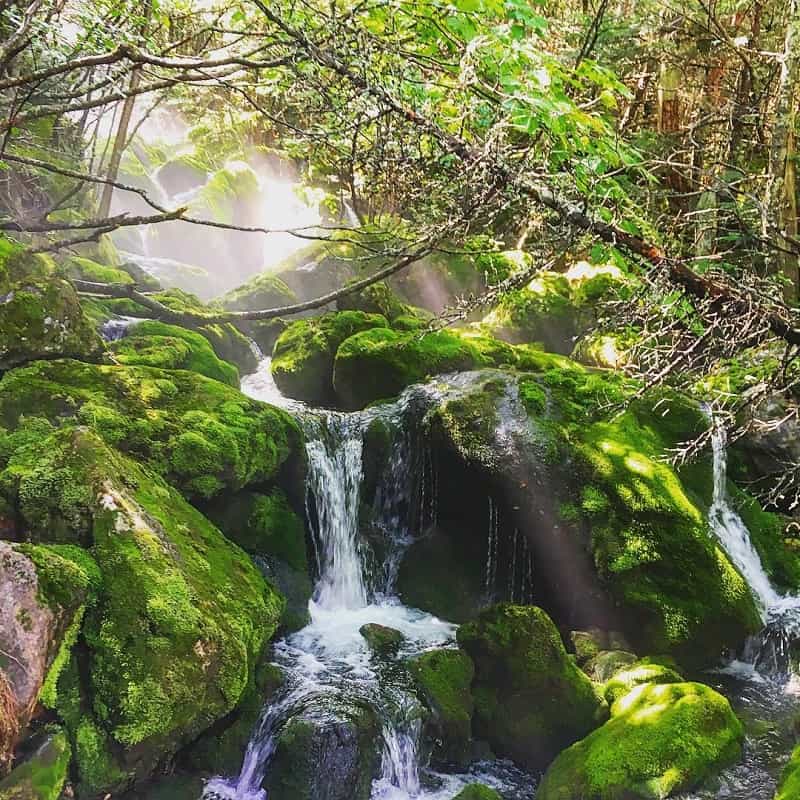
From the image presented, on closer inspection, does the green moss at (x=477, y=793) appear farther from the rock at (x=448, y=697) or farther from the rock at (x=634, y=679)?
the rock at (x=634, y=679)

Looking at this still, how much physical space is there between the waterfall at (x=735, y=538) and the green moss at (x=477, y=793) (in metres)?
4.50

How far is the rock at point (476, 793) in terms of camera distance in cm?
529

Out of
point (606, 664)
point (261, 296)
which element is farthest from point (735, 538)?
point (261, 296)

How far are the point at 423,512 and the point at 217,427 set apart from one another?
11.9ft

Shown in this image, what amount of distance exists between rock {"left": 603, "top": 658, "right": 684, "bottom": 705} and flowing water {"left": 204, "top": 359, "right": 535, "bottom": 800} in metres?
1.20

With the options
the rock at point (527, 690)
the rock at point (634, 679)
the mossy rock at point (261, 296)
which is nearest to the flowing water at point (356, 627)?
the rock at point (527, 690)

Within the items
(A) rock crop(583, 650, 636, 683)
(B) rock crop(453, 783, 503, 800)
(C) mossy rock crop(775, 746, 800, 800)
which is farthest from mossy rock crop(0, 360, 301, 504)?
(C) mossy rock crop(775, 746, 800, 800)

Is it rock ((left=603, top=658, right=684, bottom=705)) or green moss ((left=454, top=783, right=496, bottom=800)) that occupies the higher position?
rock ((left=603, top=658, right=684, bottom=705))

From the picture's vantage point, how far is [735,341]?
2684 mm

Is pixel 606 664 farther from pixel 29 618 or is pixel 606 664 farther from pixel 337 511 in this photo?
pixel 29 618

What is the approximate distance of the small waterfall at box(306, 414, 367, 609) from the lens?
8.95 metres

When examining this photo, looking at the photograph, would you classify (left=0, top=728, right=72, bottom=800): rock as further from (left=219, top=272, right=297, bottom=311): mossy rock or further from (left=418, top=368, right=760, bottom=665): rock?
(left=219, top=272, right=297, bottom=311): mossy rock

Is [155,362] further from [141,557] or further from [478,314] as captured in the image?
[478,314]

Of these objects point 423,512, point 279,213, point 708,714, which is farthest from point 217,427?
point 279,213
